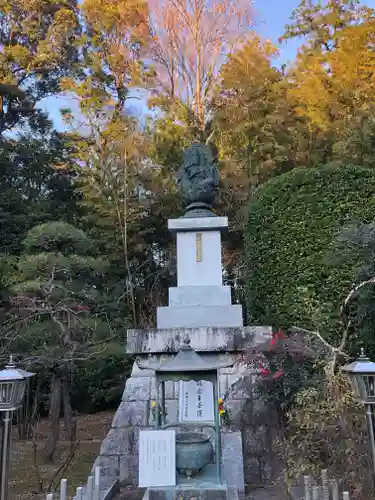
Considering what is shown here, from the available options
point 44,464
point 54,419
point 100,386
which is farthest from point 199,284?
point 100,386

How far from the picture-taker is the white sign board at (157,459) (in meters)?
3.64

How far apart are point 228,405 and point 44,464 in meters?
2.86

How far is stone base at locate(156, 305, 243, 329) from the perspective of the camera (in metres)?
6.83

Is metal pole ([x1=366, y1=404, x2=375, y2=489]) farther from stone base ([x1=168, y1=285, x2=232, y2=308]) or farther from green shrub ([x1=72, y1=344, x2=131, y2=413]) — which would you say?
green shrub ([x1=72, y1=344, x2=131, y2=413])

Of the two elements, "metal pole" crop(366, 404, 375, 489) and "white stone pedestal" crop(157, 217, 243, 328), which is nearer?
"metal pole" crop(366, 404, 375, 489)

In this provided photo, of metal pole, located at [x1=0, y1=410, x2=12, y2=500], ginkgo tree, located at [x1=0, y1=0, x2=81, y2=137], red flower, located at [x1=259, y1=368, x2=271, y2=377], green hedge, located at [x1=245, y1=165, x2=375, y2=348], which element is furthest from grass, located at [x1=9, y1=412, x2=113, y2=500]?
ginkgo tree, located at [x1=0, y1=0, x2=81, y2=137]

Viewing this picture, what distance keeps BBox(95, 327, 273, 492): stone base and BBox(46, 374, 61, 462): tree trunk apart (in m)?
0.98

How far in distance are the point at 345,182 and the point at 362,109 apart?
143 inches

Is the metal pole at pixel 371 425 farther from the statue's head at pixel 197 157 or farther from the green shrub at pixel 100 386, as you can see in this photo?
the green shrub at pixel 100 386

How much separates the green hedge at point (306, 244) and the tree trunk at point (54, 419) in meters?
3.63

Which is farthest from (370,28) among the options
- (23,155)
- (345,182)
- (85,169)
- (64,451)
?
(64,451)

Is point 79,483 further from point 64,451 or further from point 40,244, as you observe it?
point 40,244

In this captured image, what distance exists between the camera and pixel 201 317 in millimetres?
6836

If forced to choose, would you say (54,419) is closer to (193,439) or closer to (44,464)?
(44,464)
